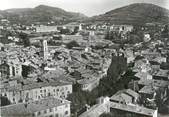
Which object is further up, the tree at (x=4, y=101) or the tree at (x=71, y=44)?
the tree at (x=71, y=44)

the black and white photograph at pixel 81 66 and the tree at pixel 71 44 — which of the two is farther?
the tree at pixel 71 44

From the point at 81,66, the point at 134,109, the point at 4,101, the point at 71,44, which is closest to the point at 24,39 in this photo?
the point at 71,44

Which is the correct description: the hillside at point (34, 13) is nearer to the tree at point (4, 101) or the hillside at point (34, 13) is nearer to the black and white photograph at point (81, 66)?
the black and white photograph at point (81, 66)

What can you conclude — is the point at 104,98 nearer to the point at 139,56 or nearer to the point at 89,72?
the point at 89,72

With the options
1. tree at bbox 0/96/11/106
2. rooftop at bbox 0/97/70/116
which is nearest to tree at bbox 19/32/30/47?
tree at bbox 0/96/11/106

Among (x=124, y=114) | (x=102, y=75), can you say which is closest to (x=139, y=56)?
(x=102, y=75)

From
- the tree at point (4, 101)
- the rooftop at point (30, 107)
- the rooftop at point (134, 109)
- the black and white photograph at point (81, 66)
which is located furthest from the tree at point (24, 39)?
the rooftop at point (134, 109)

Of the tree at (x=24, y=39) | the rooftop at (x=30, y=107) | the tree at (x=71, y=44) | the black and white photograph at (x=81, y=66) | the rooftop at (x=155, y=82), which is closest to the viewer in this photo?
the rooftop at (x=30, y=107)

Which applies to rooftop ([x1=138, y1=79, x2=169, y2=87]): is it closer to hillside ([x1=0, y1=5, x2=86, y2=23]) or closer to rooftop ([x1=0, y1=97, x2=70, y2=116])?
hillside ([x1=0, y1=5, x2=86, y2=23])
